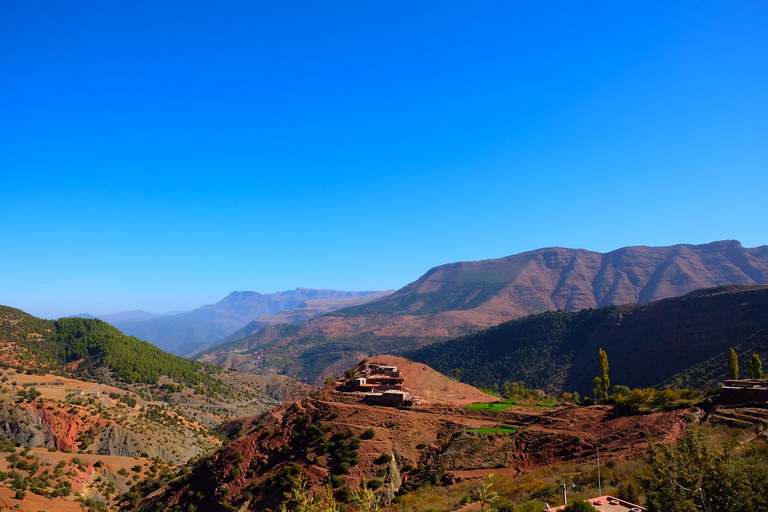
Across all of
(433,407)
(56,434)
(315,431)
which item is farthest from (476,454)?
(56,434)

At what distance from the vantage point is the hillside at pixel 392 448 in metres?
32.1

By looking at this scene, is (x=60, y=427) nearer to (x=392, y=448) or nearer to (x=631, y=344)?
(x=392, y=448)

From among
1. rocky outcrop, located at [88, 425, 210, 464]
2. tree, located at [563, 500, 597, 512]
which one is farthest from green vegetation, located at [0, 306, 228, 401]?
tree, located at [563, 500, 597, 512]

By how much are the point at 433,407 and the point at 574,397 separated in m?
36.1

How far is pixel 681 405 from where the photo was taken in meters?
34.1

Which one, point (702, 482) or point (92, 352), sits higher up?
point (702, 482)

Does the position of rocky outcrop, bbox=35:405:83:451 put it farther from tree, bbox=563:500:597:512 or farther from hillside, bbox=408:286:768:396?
hillside, bbox=408:286:768:396

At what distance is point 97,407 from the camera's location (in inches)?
2520

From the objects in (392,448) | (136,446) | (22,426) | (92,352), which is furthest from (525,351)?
(22,426)

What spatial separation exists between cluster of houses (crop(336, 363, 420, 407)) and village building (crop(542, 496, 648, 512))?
2228cm

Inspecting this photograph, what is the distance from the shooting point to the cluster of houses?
1628 inches

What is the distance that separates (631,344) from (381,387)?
8135 centimetres

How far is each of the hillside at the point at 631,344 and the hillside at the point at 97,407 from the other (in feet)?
195

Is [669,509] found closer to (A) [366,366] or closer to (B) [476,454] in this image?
(B) [476,454]
